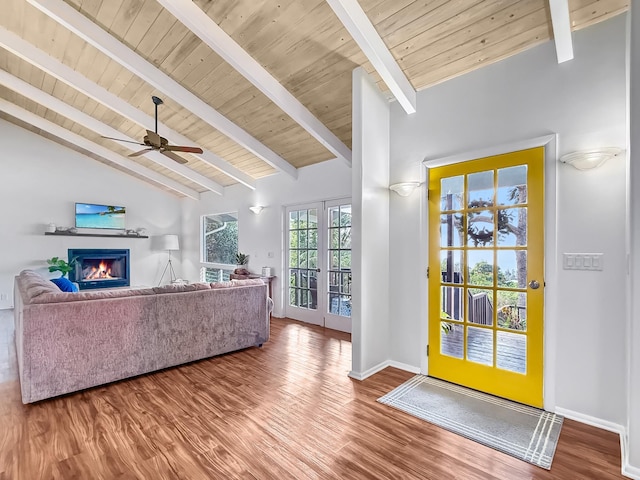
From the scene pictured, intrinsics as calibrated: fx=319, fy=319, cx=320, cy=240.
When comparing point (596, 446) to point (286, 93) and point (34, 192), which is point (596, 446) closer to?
point (286, 93)

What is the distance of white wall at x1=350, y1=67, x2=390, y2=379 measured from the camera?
298cm

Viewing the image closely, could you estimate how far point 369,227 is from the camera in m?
3.06

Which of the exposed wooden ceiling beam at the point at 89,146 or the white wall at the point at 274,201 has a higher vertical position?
the exposed wooden ceiling beam at the point at 89,146

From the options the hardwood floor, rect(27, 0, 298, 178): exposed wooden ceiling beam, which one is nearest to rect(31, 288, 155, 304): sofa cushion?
the hardwood floor

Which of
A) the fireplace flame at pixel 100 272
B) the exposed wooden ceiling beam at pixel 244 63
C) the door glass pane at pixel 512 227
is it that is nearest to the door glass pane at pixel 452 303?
the door glass pane at pixel 512 227

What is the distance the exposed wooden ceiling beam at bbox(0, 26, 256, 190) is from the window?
6.00ft

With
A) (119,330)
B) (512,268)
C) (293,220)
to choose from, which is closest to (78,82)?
(119,330)

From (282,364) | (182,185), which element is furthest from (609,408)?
(182,185)

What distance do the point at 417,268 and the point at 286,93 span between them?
2.32 m

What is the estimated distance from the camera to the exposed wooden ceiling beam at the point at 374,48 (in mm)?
2299

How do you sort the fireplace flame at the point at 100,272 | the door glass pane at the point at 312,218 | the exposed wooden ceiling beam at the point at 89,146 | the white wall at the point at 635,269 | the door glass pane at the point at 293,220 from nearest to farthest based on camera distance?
the white wall at the point at 635,269
the door glass pane at the point at 312,218
the exposed wooden ceiling beam at the point at 89,146
the door glass pane at the point at 293,220
the fireplace flame at the point at 100,272

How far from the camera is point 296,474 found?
5.63ft

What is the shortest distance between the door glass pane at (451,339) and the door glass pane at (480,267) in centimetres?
44

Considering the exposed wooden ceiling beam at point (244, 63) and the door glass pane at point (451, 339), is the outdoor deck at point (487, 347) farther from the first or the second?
the exposed wooden ceiling beam at point (244, 63)
